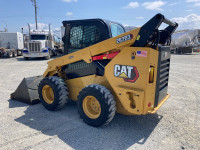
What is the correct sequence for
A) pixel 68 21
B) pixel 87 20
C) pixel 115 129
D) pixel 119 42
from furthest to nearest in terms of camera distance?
1. pixel 68 21
2. pixel 87 20
3. pixel 115 129
4. pixel 119 42

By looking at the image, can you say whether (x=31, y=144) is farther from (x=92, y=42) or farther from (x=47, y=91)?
(x=92, y=42)

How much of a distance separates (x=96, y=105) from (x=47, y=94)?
66.1 inches

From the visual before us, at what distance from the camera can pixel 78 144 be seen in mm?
3133

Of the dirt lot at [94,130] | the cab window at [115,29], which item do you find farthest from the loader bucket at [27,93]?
the cab window at [115,29]

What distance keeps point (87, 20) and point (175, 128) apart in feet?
10.5

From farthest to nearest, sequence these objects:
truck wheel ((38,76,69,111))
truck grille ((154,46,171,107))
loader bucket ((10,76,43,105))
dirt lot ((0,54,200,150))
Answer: loader bucket ((10,76,43,105))
truck wheel ((38,76,69,111))
truck grille ((154,46,171,107))
dirt lot ((0,54,200,150))

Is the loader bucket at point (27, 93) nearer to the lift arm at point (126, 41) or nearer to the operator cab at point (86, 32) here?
the lift arm at point (126, 41)

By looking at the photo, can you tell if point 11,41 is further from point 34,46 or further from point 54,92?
point 54,92

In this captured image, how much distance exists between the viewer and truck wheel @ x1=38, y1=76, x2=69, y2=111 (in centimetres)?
427

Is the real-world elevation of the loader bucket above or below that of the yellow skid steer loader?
below

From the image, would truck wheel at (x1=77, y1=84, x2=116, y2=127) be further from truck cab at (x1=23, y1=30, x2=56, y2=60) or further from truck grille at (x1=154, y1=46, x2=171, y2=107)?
truck cab at (x1=23, y1=30, x2=56, y2=60)

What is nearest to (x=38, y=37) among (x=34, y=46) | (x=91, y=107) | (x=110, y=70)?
(x=34, y=46)

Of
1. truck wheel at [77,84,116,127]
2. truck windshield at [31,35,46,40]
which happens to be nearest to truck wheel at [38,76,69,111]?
truck wheel at [77,84,116,127]

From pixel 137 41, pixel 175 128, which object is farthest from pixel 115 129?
pixel 137 41
